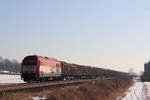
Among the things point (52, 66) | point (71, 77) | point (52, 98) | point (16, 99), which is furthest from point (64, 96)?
point (71, 77)

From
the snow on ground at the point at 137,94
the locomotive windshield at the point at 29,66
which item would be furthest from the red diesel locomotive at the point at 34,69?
the snow on ground at the point at 137,94

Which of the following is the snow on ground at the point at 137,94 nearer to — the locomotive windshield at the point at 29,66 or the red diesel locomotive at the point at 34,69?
the red diesel locomotive at the point at 34,69

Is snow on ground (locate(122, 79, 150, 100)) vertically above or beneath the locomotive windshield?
beneath

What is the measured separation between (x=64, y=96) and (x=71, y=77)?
155ft

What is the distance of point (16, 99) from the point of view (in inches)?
709

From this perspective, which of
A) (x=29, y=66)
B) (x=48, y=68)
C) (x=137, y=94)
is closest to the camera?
(x=29, y=66)

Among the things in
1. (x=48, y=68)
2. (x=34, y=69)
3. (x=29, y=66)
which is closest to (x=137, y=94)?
(x=48, y=68)

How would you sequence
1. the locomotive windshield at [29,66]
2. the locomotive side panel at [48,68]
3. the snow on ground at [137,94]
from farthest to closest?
the locomotive side panel at [48,68] → the locomotive windshield at [29,66] → the snow on ground at [137,94]

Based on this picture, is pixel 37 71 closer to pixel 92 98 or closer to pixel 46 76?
pixel 46 76

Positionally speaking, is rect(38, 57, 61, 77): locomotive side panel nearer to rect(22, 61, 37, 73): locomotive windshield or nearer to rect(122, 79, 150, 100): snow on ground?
rect(22, 61, 37, 73): locomotive windshield

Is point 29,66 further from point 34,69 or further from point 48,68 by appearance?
point 48,68

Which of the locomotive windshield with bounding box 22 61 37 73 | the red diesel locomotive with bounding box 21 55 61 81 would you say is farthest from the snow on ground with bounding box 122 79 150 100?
the locomotive windshield with bounding box 22 61 37 73

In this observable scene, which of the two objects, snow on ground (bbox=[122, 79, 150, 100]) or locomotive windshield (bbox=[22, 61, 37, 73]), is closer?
snow on ground (bbox=[122, 79, 150, 100])

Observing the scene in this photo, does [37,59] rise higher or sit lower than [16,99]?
higher
